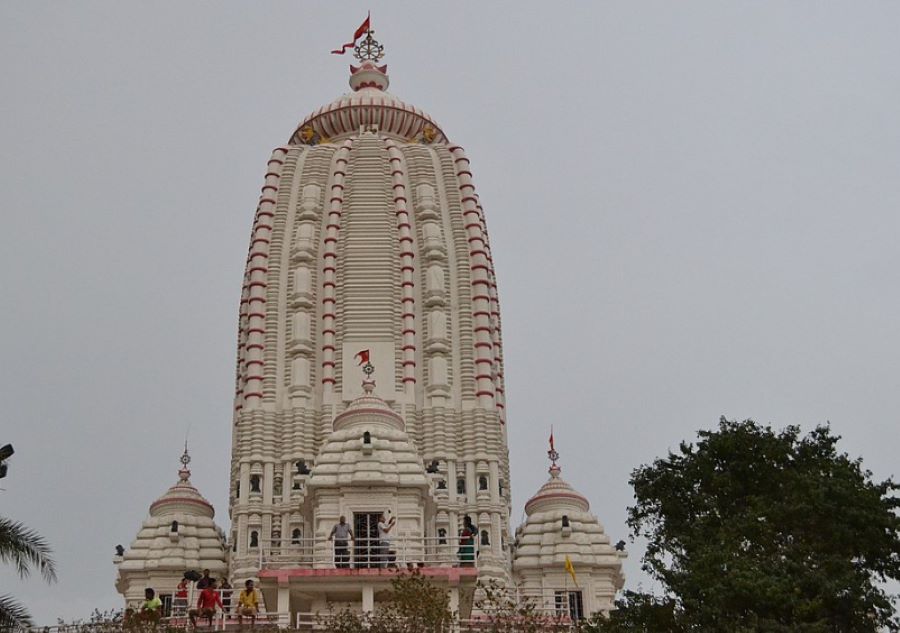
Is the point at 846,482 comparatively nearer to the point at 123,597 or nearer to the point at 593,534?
the point at 593,534

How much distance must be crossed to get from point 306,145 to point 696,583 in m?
34.4

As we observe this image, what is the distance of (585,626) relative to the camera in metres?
26.0

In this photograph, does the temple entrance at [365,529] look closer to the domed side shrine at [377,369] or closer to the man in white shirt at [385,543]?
the domed side shrine at [377,369]

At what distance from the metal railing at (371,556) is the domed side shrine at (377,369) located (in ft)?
0.49

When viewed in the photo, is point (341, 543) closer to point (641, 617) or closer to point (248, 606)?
point (248, 606)

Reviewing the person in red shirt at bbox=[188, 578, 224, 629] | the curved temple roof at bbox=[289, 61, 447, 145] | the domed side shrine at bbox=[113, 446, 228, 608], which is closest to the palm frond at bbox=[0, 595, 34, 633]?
the person in red shirt at bbox=[188, 578, 224, 629]

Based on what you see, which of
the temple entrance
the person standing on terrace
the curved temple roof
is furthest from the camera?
the curved temple roof

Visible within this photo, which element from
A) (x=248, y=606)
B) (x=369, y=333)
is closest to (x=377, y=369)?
(x=369, y=333)

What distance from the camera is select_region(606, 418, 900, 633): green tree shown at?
23297 millimetres

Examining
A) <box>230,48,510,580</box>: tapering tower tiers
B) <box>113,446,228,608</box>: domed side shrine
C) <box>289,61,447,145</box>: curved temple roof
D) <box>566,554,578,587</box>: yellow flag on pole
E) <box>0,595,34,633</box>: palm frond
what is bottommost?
<box>0,595,34,633</box>: palm frond

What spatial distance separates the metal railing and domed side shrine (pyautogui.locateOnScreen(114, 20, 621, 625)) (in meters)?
0.15

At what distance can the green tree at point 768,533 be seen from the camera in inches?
917

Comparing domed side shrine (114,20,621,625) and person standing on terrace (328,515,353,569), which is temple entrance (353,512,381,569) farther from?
person standing on terrace (328,515,353,569)

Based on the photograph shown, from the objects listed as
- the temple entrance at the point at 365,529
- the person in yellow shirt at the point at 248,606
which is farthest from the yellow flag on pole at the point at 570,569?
the person in yellow shirt at the point at 248,606
